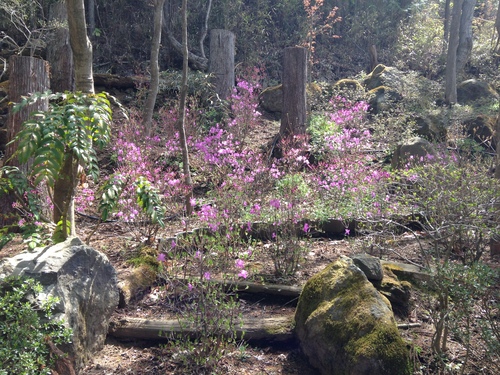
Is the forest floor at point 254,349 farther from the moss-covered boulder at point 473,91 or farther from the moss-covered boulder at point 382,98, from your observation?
the moss-covered boulder at point 473,91

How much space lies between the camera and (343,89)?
43.2 ft

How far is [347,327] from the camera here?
3.20 metres

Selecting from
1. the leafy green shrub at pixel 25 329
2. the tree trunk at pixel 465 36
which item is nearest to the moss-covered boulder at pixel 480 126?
the tree trunk at pixel 465 36

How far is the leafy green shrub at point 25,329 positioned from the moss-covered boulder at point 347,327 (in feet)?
5.70

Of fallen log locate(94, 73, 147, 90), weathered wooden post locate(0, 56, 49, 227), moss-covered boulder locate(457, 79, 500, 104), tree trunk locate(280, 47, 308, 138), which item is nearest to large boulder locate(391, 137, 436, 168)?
tree trunk locate(280, 47, 308, 138)

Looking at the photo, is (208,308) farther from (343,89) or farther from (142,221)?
(343,89)

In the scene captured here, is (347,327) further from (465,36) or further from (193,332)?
(465,36)

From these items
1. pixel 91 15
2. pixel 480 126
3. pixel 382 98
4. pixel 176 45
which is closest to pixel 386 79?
pixel 382 98

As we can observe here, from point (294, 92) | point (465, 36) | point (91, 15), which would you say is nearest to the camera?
point (294, 92)

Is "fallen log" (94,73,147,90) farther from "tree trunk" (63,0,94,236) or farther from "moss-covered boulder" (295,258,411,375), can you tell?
"moss-covered boulder" (295,258,411,375)

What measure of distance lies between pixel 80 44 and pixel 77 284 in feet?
8.27

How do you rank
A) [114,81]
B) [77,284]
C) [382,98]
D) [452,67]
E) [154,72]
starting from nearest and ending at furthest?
[77,284] < [154,72] < [114,81] < [382,98] < [452,67]

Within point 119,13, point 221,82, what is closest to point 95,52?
point 119,13

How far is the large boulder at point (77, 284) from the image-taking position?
3.08 meters
